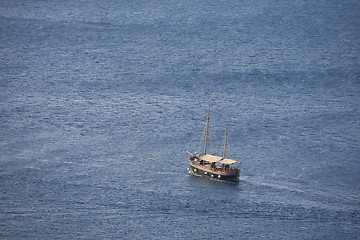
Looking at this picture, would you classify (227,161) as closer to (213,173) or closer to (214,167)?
(214,167)

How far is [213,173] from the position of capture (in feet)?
527

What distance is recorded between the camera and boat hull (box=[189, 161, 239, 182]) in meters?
159

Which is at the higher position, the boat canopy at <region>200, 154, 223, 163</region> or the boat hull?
the boat canopy at <region>200, 154, 223, 163</region>

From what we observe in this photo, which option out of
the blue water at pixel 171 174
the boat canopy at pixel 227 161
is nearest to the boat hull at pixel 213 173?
the blue water at pixel 171 174

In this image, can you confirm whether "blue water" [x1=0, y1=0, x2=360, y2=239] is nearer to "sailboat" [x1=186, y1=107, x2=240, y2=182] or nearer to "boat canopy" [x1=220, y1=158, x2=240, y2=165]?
"sailboat" [x1=186, y1=107, x2=240, y2=182]

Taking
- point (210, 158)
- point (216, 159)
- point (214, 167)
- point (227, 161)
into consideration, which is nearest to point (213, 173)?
point (214, 167)

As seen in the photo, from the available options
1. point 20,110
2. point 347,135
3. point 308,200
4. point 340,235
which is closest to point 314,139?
point 347,135

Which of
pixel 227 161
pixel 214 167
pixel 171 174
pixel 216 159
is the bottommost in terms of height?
pixel 171 174

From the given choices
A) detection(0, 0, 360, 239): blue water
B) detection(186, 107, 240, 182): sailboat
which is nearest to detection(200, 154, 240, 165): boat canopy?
detection(186, 107, 240, 182): sailboat

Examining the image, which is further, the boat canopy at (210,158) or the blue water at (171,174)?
the boat canopy at (210,158)

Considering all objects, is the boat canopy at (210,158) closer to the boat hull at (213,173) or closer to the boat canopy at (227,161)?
the boat canopy at (227,161)

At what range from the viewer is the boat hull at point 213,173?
521 feet

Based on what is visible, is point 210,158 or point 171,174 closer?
point 171,174

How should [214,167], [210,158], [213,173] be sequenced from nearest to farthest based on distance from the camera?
[213,173]
[214,167]
[210,158]
